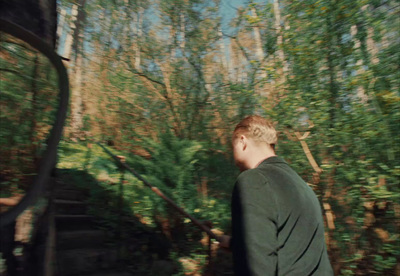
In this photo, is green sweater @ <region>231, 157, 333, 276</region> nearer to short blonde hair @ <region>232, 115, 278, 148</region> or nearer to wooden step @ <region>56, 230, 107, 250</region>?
short blonde hair @ <region>232, 115, 278, 148</region>

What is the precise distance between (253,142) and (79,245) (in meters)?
3.79

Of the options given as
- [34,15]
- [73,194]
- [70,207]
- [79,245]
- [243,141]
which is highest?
[34,15]

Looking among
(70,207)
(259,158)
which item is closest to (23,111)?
(259,158)

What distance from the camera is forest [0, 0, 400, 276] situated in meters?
3.49

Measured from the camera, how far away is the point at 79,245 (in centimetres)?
473

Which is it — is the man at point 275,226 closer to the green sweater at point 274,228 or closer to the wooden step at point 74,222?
the green sweater at point 274,228

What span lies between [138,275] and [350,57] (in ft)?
12.9

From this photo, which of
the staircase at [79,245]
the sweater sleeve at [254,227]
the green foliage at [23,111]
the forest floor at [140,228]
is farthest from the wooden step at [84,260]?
the sweater sleeve at [254,227]

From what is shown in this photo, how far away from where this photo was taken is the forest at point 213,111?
349cm

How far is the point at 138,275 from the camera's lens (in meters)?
4.68

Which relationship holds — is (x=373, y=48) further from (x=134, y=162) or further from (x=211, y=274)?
(x=134, y=162)

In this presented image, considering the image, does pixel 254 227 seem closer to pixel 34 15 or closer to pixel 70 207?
pixel 34 15

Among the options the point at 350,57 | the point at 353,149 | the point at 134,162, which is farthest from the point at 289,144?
the point at 134,162

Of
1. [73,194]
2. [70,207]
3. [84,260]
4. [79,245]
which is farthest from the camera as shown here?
[73,194]
